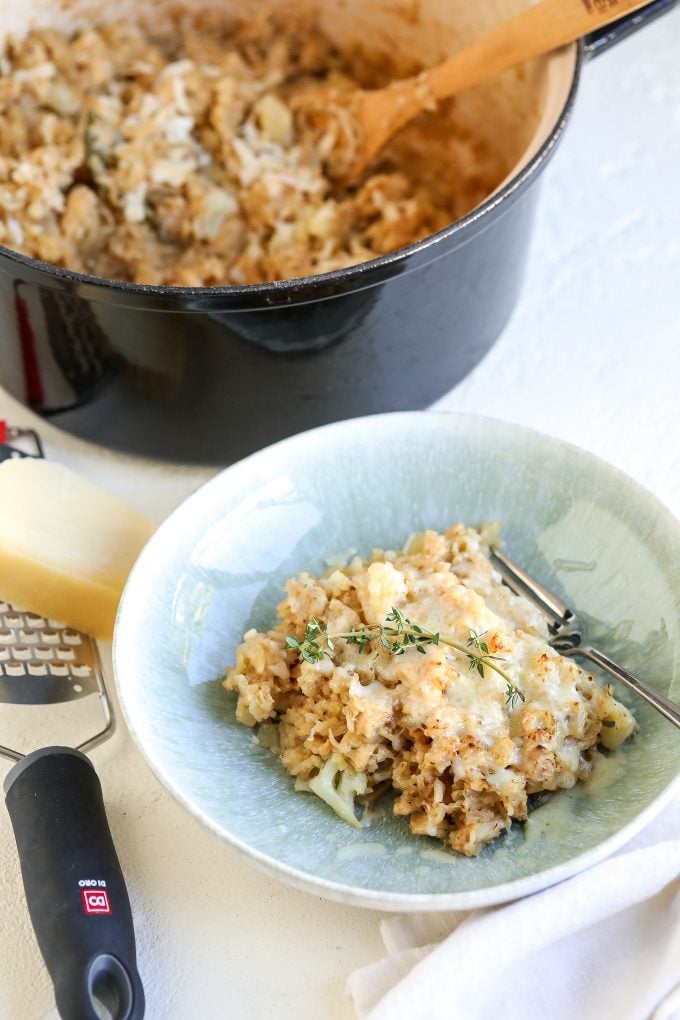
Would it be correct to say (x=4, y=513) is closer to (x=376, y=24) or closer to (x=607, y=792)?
(x=607, y=792)

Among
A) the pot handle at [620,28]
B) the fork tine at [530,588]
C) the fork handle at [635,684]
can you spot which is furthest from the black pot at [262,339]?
the fork handle at [635,684]

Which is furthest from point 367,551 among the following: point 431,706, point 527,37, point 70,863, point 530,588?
point 527,37

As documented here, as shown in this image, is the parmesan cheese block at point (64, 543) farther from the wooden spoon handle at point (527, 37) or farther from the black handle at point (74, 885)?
the wooden spoon handle at point (527, 37)

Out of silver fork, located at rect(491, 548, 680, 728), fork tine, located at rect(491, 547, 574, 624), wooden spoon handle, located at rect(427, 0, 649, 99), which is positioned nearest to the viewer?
silver fork, located at rect(491, 548, 680, 728)

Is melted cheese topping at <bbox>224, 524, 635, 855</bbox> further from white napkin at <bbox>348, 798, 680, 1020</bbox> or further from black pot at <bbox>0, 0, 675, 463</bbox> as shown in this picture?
black pot at <bbox>0, 0, 675, 463</bbox>

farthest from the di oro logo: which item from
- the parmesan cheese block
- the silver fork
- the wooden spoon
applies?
the wooden spoon

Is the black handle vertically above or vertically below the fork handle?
below

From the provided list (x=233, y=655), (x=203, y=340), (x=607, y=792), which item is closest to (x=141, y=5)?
(x=203, y=340)

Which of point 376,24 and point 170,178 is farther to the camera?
point 376,24
